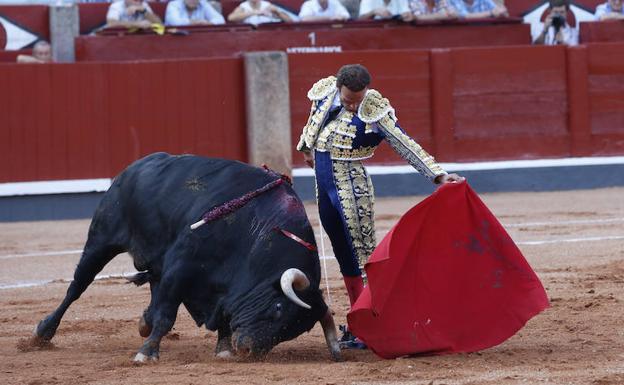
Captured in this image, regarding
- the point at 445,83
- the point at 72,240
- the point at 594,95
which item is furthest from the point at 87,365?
the point at 594,95

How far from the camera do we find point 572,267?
6.46 meters

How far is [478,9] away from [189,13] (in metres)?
2.80

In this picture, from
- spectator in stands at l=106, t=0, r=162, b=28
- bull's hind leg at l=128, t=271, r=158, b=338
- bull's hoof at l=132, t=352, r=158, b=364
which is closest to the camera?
bull's hoof at l=132, t=352, r=158, b=364

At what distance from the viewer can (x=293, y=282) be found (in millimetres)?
3957

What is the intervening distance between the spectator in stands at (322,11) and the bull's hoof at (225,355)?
675cm

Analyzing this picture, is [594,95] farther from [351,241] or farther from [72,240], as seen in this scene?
[351,241]

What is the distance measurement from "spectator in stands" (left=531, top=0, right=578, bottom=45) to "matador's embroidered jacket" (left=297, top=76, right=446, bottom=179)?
716 centimetres

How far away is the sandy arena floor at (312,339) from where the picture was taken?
3799 mm

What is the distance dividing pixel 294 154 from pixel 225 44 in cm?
114

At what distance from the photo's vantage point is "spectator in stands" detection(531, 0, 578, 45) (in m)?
11.2

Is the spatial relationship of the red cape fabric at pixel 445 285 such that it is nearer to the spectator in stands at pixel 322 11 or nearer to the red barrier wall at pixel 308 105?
the red barrier wall at pixel 308 105

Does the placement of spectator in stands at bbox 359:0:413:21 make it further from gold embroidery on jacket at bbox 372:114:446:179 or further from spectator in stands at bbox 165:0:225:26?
gold embroidery on jacket at bbox 372:114:446:179

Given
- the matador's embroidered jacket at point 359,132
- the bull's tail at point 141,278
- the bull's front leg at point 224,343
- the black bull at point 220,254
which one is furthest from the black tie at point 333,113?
the bull's tail at point 141,278

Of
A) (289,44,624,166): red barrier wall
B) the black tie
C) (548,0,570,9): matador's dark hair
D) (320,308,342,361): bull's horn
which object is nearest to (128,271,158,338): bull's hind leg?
(320,308,342,361): bull's horn
